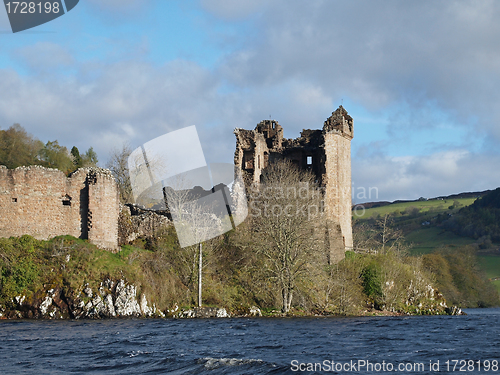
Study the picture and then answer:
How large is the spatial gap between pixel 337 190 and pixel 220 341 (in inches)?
980

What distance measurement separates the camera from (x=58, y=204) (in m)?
31.0

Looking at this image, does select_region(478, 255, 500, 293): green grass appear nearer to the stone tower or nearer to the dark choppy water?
the stone tower

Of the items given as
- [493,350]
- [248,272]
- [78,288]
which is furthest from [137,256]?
[493,350]

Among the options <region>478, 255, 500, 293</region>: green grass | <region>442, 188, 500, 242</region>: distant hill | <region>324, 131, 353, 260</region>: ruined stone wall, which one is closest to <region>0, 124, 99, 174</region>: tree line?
<region>324, 131, 353, 260</region>: ruined stone wall

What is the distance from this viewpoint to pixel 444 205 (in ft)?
467

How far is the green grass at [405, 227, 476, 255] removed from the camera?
105956 mm

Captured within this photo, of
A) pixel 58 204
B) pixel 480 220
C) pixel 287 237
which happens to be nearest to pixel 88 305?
pixel 58 204

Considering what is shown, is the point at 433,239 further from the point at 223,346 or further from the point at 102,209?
the point at 223,346

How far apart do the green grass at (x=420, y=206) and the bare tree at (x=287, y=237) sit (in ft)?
334

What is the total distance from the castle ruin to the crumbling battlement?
14.6 m

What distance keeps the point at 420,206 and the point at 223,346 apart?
134 metres

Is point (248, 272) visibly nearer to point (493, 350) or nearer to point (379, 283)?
point (379, 283)

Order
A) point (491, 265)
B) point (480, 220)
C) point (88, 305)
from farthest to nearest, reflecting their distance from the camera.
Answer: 1. point (480, 220)
2. point (491, 265)
3. point (88, 305)

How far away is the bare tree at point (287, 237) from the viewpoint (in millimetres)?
32375
